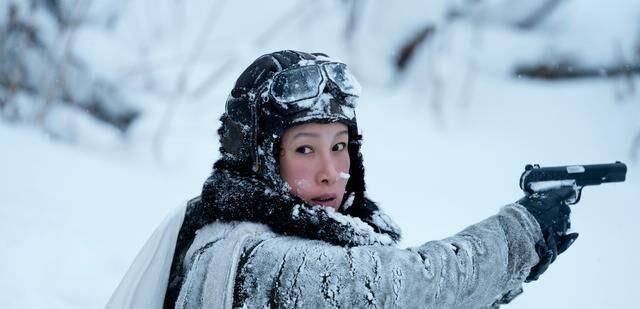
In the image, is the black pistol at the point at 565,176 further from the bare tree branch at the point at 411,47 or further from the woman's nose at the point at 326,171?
the bare tree branch at the point at 411,47

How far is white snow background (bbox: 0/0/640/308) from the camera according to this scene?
4273 millimetres

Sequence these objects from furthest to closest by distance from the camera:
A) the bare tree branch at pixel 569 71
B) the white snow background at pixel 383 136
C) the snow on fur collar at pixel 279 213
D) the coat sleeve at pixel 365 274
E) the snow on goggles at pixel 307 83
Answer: the bare tree branch at pixel 569 71, the white snow background at pixel 383 136, the snow on goggles at pixel 307 83, the snow on fur collar at pixel 279 213, the coat sleeve at pixel 365 274

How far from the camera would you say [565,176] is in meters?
2.02

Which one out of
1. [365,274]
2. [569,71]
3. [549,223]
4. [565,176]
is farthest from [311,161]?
[569,71]

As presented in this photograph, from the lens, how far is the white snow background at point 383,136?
14.0 feet

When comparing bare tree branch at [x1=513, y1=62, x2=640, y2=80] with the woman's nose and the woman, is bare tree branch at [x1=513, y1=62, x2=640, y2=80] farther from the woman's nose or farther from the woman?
the woman's nose

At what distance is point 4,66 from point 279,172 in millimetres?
5343

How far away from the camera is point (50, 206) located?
451cm

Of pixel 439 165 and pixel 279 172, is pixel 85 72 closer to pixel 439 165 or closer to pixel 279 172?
pixel 439 165

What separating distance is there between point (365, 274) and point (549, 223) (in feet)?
1.96

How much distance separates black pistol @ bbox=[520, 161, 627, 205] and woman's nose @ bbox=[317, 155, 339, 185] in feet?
1.92

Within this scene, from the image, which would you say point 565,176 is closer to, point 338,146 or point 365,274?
point 338,146

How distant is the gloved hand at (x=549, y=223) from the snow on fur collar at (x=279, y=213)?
1.36 ft

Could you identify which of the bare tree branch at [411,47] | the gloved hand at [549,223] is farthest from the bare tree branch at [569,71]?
the gloved hand at [549,223]
